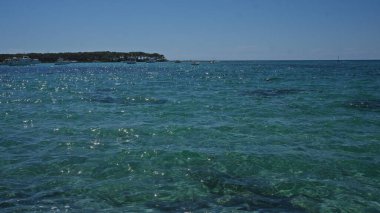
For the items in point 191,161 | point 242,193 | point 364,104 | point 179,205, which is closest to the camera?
point 179,205

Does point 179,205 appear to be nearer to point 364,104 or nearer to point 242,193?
point 242,193

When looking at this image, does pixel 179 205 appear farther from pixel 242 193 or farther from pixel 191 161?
pixel 191 161

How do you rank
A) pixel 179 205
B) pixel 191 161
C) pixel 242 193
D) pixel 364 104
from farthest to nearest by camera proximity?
pixel 364 104
pixel 191 161
pixel 242 193
pixel 179 205

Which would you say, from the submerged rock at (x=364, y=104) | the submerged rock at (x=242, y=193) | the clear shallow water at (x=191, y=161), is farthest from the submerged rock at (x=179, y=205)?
the submerged rock at (x=364, y=104)

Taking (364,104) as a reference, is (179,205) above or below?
below

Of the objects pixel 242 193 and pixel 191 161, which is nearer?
pixel 242 193

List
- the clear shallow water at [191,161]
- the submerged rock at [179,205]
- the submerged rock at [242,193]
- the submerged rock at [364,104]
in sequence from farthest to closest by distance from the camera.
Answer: the submerged rock at [364,104], the clear shallow water at [191,161], the submerged rock at [242,193], the submerged rock at [179,205]

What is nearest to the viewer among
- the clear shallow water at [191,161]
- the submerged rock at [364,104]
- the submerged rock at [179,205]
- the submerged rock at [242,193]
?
the submerged rock at [179,205]

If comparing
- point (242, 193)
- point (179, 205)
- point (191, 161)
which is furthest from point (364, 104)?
point (179, 205)

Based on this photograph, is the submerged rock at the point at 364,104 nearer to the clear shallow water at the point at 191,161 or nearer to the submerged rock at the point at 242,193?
the clear shallow water at the point at 191,161

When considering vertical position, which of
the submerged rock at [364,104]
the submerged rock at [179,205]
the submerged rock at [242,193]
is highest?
the submerged rock at [364,104]

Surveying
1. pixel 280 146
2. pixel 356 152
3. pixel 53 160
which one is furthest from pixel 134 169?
pixel 356 152

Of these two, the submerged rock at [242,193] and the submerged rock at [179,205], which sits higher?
the submerged rock at [242,193]

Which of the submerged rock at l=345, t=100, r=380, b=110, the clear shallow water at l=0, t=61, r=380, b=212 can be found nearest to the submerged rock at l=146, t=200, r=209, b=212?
the clear shallow water at l=0, t=61, r=380, b=212
